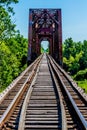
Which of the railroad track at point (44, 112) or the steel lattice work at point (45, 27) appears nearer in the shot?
the railroad track at point (44, 112)

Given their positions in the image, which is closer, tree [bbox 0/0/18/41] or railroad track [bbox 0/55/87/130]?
railroad track [bbox 0/55/87/130]

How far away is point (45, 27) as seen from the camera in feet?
142

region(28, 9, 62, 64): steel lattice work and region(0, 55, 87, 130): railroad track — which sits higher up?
region(28, 9, 62, 64): steel lattice work

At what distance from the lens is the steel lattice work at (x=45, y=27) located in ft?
123

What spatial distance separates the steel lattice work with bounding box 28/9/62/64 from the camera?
123 ft

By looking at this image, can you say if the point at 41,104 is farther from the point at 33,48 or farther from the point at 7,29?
the point at 33,48

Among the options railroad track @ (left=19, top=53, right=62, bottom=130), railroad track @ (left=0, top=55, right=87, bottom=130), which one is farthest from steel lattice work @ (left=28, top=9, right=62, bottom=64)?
railroad track @ (left=0, top=55, right=87, bottom=130)

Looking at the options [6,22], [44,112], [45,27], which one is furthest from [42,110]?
[45,27]

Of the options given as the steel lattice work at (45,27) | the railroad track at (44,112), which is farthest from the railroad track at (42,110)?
the steel lattice work at (45,27)

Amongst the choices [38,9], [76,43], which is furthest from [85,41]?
[38,9]

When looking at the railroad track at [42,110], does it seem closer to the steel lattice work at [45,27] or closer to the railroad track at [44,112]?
the railroad track at [44,112]

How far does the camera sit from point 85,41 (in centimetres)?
9312

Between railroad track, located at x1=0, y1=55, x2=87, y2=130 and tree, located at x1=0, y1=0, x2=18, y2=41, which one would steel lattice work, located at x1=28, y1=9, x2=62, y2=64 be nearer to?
tree, located at x1=0, y1=0, x2=18, y2=41

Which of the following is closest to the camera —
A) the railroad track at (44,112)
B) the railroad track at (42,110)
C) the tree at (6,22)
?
the railroad track at (44,112)
